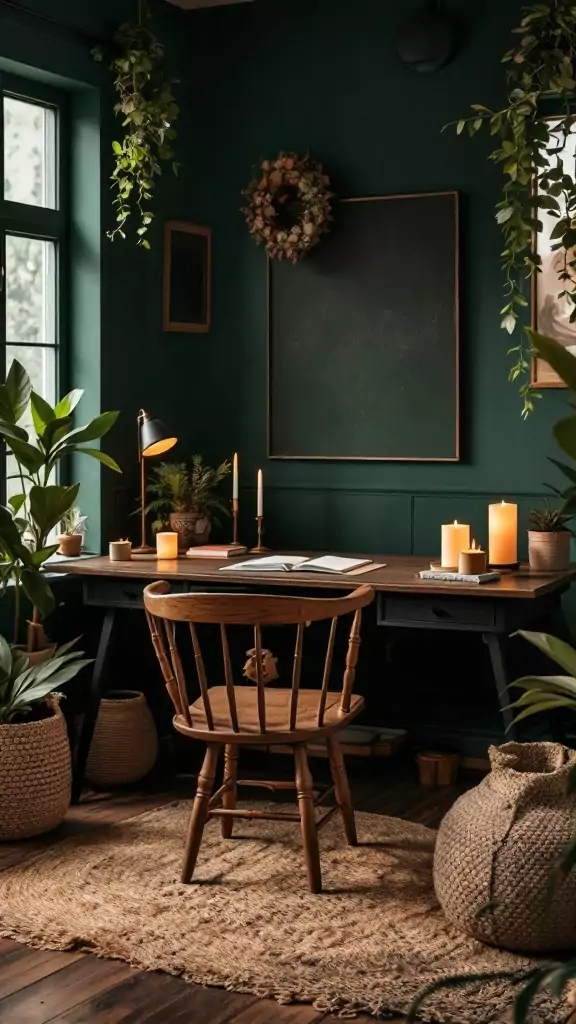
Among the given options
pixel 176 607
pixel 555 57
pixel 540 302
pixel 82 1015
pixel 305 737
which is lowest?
pixel 82 1015

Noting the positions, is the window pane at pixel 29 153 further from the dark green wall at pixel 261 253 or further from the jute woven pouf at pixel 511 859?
the jute woven pouf at pixel 511 859

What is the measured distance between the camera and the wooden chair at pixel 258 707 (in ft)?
10.8

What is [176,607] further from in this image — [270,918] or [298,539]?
[298,539]

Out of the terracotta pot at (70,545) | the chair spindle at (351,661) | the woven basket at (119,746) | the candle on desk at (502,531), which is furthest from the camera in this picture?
the terracotta pot at (70,545)

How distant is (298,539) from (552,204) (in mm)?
1604

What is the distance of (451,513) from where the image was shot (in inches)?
189

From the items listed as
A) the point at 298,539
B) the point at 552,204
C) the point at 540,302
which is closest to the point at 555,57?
the point at 552,204

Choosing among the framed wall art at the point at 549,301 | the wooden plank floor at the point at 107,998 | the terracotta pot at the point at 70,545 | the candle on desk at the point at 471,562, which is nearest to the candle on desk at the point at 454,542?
the candle on desk at the point at 471,562

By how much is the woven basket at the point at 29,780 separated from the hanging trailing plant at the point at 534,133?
6.20 feet

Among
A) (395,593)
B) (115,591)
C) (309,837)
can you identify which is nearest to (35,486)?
(115,591)

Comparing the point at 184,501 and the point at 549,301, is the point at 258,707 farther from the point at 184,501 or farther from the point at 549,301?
the point at 549,301

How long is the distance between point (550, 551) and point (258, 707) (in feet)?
4.35

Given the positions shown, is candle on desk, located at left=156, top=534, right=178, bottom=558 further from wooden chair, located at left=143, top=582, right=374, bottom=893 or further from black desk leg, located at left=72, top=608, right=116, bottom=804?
wooden chair, located at left=143, top=582, right=374, bottom=893

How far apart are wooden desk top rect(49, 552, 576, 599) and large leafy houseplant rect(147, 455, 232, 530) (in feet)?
1.02
